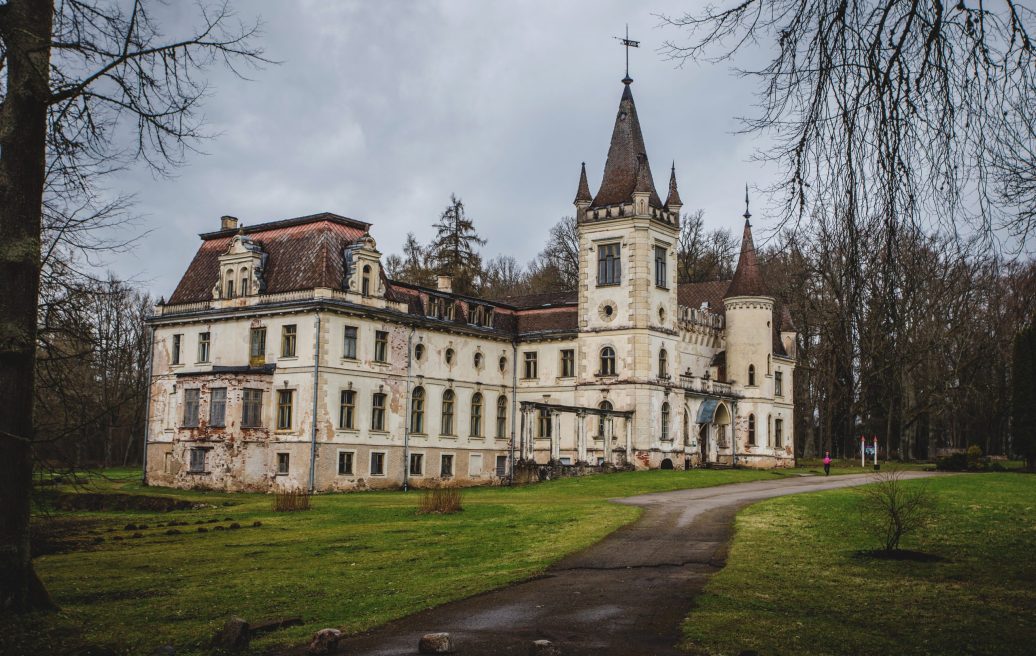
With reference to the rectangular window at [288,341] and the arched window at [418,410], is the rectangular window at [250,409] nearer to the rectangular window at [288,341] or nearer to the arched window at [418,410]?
the rectangular window at [288,341]

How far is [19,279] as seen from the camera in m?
11.7

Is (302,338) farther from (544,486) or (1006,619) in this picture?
(1006,619)

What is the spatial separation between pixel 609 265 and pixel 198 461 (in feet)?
74.9

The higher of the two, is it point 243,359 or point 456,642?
point 243,359

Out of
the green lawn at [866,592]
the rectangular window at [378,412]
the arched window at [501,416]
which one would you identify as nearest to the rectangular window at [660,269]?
the arched window at [501,416]

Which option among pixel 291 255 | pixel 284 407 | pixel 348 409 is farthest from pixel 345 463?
pixel 291 255

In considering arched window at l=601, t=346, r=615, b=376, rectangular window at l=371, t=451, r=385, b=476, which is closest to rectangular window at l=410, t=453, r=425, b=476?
rectangular window at l=371, t=451, r=385, b=476

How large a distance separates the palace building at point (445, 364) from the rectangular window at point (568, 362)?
0.11m

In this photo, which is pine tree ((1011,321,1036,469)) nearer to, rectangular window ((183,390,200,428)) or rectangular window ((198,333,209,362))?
rectangular window ((183,390,200,428))

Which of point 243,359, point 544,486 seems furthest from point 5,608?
point 243,359

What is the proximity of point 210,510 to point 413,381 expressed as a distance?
656 inches

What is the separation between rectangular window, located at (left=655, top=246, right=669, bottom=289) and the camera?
50.7 metres

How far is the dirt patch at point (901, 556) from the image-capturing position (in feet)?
52.7

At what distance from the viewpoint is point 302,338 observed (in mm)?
42031
